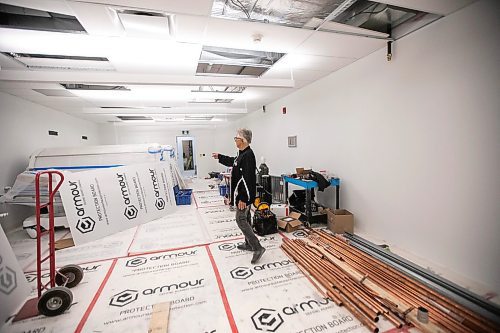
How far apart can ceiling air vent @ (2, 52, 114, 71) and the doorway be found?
24.2ft

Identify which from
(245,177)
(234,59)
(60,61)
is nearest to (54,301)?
(245,177)

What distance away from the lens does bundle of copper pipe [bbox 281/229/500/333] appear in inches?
64.6

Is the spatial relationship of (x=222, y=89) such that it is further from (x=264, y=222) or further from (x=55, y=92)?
(x=55, y=92)

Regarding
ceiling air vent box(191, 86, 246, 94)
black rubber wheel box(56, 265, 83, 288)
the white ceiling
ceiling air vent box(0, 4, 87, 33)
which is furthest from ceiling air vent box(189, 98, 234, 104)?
black rubber wheel box(56, 265, 83, 288)

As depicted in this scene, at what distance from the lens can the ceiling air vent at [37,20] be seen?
2123mm

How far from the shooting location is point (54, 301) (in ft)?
6.24

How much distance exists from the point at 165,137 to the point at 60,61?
7.44m

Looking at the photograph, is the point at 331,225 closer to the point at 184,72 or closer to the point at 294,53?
the point at 294,53

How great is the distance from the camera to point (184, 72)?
11.6 feet

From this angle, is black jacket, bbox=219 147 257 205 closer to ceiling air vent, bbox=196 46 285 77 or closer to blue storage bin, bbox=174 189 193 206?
ceiling air vent, bbox=196 46 285 77

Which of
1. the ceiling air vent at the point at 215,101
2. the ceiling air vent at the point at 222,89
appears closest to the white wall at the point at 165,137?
the ceiling air vent at the point at 215,101

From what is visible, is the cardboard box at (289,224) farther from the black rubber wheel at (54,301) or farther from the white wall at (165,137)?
the white wall at (165,137)

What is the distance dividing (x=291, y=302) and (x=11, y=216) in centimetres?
510

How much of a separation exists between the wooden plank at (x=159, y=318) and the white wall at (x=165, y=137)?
875 centimetres
